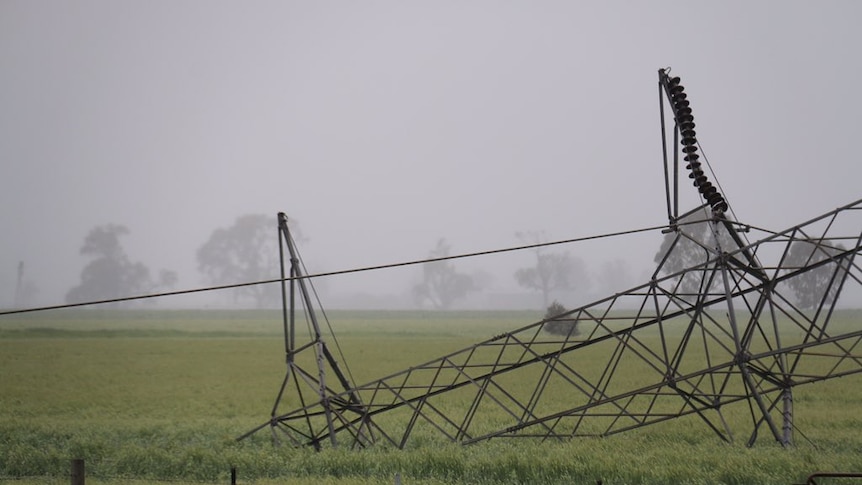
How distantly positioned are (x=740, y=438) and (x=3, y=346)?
41.5 meters

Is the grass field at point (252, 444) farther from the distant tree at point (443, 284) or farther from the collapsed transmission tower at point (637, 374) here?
the distant tree at point (443, 284)

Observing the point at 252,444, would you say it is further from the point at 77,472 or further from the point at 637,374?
the point at 637,374

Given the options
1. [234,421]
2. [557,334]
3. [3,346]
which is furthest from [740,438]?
[3,346]

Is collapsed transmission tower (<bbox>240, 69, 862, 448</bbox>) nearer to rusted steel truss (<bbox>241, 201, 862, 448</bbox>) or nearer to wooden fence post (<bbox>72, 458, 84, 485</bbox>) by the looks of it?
rusted steel truss (<bbox>241, 201, 862, 448</bbox>)

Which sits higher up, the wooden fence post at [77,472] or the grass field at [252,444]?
the wooden fence post at [77,472]

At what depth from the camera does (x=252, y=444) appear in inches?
705

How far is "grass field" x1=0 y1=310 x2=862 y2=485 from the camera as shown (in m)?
12.5

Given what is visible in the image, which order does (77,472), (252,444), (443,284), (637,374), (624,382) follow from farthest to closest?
(443,284) → (637,374) → (624,382) → (252,444) → (77,472)

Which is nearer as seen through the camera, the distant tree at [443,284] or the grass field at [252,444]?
the grass field at [252,444]

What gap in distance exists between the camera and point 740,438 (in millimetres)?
16875

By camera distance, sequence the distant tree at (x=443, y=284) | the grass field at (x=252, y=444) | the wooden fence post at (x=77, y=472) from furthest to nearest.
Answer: the distant tree at (x=443, y=284), the grass field at (x=252, y=444), the wooden fence post at (x=77, y=472)

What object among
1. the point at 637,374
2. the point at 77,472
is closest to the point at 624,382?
the point at 637,374

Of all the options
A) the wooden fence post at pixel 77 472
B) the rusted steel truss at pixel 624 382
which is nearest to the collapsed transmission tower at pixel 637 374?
the rusted steel truss at pixel 624 382

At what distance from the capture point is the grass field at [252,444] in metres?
12.5
